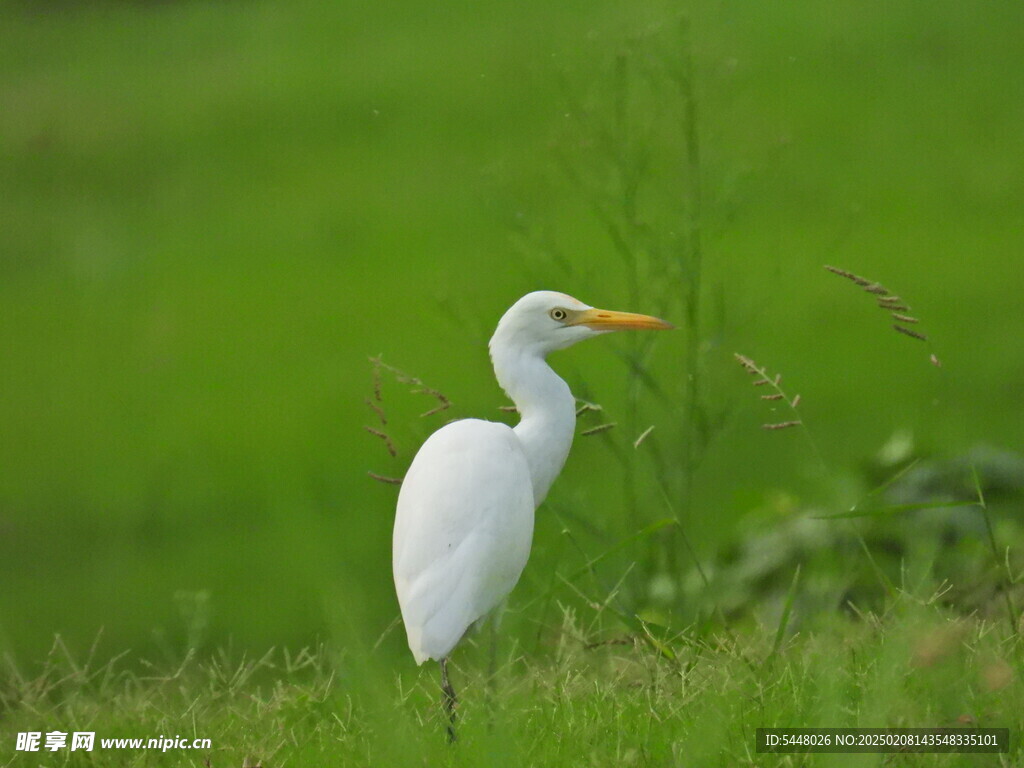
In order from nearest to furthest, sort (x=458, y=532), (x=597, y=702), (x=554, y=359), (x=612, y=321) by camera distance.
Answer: (x=597, y=702) → (x=458, y=532) → (x=612, y=321) → (x=554, y=359)

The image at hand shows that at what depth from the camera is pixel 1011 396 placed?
561 cm

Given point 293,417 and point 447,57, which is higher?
point 447,57

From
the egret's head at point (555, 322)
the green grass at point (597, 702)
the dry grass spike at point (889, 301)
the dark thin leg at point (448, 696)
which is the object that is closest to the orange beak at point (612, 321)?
the egret's head at point (555, 322)

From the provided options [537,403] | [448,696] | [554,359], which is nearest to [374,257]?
[554,359]

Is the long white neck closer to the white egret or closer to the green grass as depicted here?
the white egret

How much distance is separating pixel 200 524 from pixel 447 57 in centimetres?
432

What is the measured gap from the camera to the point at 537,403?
285 cm

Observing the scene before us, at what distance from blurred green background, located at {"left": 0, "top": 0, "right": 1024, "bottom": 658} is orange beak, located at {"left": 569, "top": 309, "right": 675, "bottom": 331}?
0.50 meters

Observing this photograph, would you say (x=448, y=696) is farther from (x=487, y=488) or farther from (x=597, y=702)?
(x=487, y=488)

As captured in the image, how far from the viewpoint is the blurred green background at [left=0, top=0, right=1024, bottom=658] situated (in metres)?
4.93

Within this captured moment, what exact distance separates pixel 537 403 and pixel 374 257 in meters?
4.42

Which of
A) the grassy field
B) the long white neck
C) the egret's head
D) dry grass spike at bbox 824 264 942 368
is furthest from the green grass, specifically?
the egret's head

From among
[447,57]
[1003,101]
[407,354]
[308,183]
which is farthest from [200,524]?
[1003,101]

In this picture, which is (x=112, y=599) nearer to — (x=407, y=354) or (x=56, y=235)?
(x=407, y=354)
